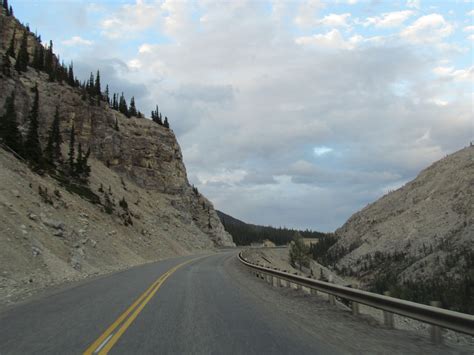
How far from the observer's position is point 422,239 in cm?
6731

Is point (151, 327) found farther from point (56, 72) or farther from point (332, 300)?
point (56, 72)

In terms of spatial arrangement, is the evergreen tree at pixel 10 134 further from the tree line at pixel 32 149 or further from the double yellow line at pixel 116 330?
the double yellow line at pixel 116 330

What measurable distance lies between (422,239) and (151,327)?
67.1 metres

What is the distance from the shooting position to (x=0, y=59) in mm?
69375

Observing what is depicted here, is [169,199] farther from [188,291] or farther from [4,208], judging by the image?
[188,291]

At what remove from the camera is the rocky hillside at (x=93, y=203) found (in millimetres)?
23016

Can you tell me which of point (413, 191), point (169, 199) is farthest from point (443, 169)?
point (169, 199)

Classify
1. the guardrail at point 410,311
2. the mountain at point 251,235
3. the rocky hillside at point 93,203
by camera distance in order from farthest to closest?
the mountain at point 251,235
the rocky hillside at point 93,203
the guardrail at point 410,311

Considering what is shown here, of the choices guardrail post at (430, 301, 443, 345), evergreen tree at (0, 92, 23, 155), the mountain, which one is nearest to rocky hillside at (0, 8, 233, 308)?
evergreen tree at (0, 92, 23, 155)

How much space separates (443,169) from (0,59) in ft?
296

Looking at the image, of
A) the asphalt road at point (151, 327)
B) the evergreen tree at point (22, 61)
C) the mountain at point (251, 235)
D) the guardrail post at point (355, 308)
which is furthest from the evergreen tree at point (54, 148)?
the mountain at point (251, 235)

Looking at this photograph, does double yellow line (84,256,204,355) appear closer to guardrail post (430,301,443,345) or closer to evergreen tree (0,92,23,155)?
guardrail post (430,301,443,345)

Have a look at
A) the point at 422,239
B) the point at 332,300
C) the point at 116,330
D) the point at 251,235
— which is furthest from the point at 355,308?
the point at 251,235

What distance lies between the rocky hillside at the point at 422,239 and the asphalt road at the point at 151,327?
71.6 ft
